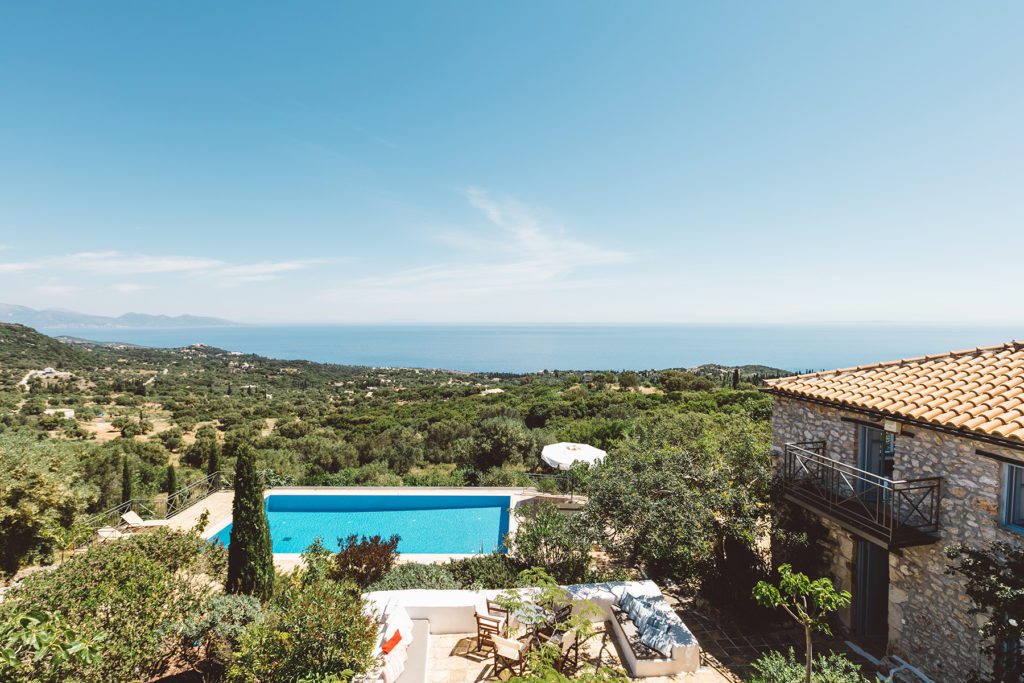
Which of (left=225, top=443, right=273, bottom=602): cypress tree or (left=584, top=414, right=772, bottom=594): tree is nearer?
(left=584, top=414, right=772, bottom=594): tree

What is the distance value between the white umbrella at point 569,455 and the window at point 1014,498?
33.3 feet

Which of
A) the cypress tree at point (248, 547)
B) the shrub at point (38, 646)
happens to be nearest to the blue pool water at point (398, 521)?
the cypress tree at point (248, 547)

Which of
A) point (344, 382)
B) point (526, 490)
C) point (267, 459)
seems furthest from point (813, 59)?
point (344, 382)

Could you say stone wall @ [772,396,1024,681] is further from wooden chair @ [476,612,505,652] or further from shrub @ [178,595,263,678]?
shrub @ [178,595,263,678]

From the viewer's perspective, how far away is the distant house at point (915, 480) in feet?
19.3

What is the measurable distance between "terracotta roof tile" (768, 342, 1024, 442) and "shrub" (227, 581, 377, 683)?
8.07 m

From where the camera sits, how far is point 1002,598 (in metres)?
4.85

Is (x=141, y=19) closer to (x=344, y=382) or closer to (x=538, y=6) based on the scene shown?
(x=538, y=6)

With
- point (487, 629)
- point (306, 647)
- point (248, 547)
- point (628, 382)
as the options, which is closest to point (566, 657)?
point (487, 629)

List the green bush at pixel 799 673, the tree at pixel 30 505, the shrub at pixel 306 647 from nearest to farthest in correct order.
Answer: the shrub at pixel 306 647 → the green bush at pixel 799 673 → the tree at pixel 30 505

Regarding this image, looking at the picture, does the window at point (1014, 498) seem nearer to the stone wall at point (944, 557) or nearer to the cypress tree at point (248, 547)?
the stone wall at point (944, 557)

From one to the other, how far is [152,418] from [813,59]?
44.3 meters

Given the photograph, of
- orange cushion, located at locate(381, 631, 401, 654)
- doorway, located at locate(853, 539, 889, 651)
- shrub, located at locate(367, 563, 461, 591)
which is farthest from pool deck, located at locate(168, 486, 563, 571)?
doorway, located at locate(853, 539, 889, 651)

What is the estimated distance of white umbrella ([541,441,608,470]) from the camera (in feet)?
50.4
